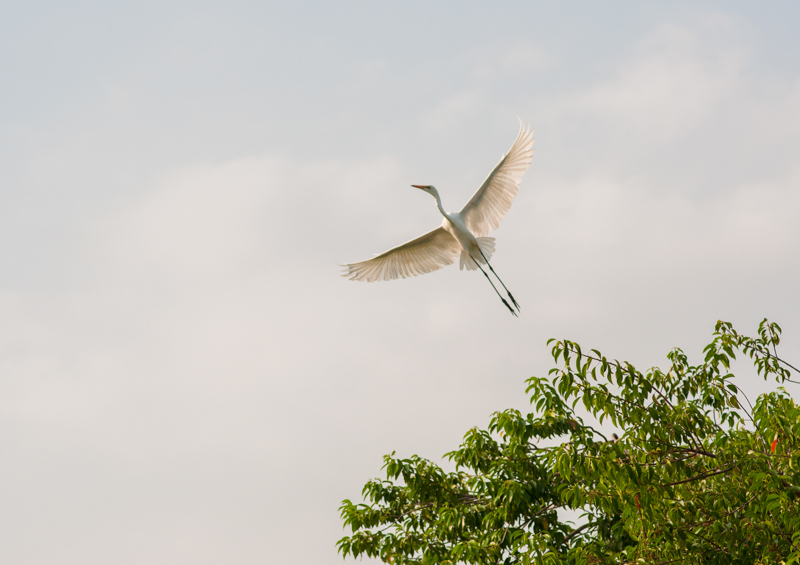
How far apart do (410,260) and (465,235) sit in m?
1.28

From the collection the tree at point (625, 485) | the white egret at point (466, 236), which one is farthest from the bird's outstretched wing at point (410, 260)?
the tree at point (625, 485)

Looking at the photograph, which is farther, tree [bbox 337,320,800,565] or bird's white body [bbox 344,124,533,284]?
bird's white body [bbox 344,124,533,284]

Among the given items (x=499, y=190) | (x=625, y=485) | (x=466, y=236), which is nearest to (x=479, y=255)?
(x=466, y=236)

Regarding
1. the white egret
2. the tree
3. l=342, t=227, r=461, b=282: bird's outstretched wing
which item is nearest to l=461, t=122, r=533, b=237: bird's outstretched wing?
the white egret

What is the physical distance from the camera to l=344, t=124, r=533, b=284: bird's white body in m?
8.96

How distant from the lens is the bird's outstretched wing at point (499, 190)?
878 centimetres

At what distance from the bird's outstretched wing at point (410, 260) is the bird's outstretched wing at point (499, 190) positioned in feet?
1.79

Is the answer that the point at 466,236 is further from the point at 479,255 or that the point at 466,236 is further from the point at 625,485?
the point at 625,485

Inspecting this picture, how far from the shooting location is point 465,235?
30.5 ft

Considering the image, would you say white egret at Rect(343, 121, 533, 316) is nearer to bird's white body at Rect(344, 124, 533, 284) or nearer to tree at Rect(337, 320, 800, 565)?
bird's white body at Rect(344, 124, 533, 284)

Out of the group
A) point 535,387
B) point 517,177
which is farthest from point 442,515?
point 517,177

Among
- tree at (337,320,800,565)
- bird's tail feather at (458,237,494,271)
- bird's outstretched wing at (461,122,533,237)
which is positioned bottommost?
tree at (337,320,800,565)

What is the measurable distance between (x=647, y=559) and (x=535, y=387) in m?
1.44

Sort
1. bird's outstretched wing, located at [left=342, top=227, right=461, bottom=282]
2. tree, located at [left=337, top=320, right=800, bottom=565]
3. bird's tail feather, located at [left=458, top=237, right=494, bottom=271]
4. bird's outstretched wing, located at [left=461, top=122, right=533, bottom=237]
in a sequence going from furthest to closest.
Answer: bird's outstretched wing, located at [left=342, top=227, right=461, bottom=282]
bird's tail feather, located at [left=458, top=237, right=494, bottom=271]
bird's outstretched wing, located at [left=461, top=122, right=533, bottom=237]
tree, located at [left=337, top=320, right=800, bottom=565]
